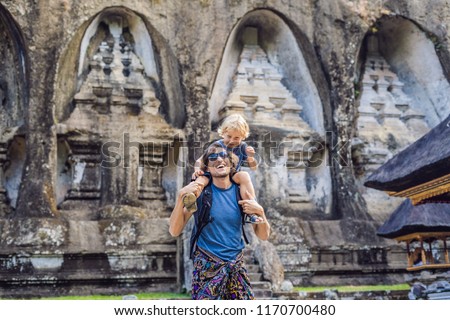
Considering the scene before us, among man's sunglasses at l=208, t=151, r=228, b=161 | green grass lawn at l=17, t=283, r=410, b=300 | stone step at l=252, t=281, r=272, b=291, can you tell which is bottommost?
green grass lawn at l=17, t=283, r=410, b=300

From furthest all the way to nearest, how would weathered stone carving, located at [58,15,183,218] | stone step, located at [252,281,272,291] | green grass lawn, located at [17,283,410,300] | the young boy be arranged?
weathered stone carving, located at [58,15,183,218] < green grass lawn, located at [17,283,410,300] < stone step, located at [252,281,272,291] < the young boy

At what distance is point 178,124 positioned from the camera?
1469 cm

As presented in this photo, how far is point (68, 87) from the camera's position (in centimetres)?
1456

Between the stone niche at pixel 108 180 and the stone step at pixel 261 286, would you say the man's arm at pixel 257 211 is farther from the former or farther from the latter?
the stone niche at pixel 108 180

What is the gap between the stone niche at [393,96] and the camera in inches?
642

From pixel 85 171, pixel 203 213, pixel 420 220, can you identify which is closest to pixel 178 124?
pixel 85 171

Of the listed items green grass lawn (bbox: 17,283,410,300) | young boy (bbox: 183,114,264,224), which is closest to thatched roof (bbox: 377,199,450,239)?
green grass lawn (bbox: 17,283,410,300)

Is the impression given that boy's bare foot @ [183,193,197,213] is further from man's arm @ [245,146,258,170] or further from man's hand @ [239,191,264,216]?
man's arm @ [245,146,258,170]

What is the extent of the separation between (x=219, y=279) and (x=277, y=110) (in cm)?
1161

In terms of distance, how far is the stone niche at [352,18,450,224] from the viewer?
Answer: 642 inches

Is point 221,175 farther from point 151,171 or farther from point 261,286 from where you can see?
point 151,171

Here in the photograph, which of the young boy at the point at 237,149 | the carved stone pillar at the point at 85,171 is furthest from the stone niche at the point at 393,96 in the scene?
the young boy at the point at 237,149

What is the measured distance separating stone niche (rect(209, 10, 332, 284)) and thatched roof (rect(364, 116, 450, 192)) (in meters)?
5.63

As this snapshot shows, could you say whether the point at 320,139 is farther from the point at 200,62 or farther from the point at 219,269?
the point at 219,269
